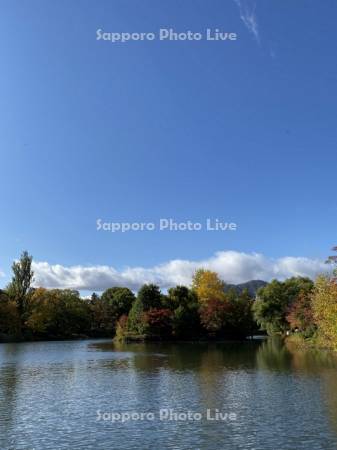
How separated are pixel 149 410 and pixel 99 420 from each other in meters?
3.08

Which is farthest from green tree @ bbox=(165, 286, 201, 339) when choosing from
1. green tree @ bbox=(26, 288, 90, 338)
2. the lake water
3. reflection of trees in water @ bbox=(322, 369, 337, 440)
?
reflection of trees in water @ bbox=(322, 369, 337, 440)

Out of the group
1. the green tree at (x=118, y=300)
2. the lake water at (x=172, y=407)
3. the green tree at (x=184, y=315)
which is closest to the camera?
the lake water at (x=172, y=407)

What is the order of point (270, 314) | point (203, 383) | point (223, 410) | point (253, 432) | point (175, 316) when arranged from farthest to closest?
point (270, 314), point (175, 316), point (203, 383), point (223, 410), point (253, 432)

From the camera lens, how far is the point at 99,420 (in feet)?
71.8

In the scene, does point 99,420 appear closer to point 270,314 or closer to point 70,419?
point 70,419

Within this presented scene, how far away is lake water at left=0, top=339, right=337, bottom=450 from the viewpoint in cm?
1845

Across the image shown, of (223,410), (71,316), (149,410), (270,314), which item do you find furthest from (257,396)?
(71,316)

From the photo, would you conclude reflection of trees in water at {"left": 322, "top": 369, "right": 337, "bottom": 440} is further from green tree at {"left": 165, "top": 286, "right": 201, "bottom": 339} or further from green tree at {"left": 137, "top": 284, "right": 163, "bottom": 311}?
green tree at {"left": 137, "top": 284, "right": 163, "bottom": 311}

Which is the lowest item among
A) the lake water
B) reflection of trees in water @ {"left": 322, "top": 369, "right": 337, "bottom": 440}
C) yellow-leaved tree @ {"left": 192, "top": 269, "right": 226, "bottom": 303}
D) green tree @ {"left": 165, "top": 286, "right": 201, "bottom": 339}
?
the lake water

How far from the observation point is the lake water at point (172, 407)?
18.5 m

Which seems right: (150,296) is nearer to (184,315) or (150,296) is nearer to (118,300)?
(184,315)

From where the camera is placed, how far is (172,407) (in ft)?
80.2

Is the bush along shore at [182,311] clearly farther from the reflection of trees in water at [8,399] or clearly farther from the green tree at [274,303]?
the reflection of trees in water at [8,399]

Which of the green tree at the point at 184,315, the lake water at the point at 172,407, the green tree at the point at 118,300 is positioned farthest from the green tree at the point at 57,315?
the lake water at the point at 172,407
